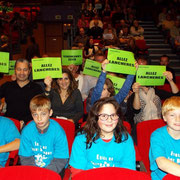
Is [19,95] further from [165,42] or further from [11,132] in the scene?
[165,42]

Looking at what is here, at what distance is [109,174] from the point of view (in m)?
1.83

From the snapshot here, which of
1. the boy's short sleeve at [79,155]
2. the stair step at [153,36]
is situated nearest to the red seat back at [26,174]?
the boy's short sleeve at [79,155]

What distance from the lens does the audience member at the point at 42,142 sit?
248 centimetres

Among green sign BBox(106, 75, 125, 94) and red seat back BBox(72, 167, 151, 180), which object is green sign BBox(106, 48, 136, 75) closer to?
green sign BBox(106, 75, 125, 94)

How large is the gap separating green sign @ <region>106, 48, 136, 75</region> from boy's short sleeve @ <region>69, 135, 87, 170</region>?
129 cm

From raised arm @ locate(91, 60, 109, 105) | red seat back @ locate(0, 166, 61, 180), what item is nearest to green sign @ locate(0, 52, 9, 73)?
raised arm @ locate(91, 60, 109, 105)

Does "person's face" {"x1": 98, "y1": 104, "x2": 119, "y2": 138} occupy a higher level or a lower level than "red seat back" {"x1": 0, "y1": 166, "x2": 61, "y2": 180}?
higher

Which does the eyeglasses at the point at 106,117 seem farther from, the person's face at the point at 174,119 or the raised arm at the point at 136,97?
the raised arm at the point at 136,97

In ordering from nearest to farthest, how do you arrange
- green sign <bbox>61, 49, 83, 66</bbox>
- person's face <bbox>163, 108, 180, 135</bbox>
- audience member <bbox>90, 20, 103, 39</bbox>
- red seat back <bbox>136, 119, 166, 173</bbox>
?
person's face <bbox>163, 108, 180, 135</bbox> < red seat back <bbox>136, 119, 166, 173</bbox> < green sign <bbox>61, 49, 83, 66</bbox> < audience member <bbox>90, 20, 103, 39</bbox>

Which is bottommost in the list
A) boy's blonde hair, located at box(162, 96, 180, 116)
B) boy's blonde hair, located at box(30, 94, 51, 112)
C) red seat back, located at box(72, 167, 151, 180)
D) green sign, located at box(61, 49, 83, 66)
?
red seat back, located at box(72, 167, 151, 180)

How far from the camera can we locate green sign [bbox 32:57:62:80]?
3.52m

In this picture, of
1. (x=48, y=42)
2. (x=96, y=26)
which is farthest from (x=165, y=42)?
(x=48, y=42)

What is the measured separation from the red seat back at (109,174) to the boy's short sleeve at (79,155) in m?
0.37

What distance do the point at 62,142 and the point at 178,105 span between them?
106cm
